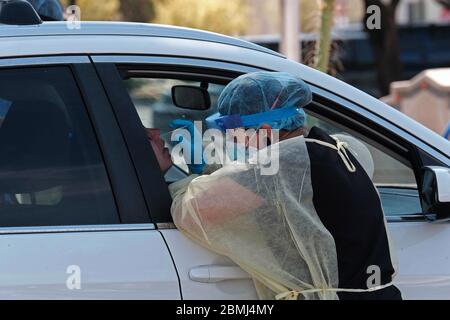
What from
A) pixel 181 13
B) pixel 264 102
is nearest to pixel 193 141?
pixel 264 102

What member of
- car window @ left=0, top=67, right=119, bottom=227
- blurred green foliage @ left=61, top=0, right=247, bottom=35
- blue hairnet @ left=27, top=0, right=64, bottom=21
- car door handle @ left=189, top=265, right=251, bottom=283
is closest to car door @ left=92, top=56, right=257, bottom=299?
car door handle @ left=189, top=265, right=251, bottom=283

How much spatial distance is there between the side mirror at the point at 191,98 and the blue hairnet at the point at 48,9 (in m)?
0.73

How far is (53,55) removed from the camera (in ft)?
8.64

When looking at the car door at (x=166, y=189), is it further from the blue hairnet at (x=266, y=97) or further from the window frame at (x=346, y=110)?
the blue hairnet at (x=266, y=97)

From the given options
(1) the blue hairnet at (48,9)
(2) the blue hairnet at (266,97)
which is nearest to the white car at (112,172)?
(2) the blue hairnet at (266,97)

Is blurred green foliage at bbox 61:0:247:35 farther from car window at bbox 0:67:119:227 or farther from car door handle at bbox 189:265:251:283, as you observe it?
car door handle at bbox 189:265:251:283

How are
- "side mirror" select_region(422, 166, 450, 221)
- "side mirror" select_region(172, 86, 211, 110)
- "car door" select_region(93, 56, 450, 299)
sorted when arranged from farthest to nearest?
"side mirror" select_region(172, 86, 211, 110)
"side mirror" select_region(422, 166, 450, 221)
"car door" select_region(93, 56, 450, 299)

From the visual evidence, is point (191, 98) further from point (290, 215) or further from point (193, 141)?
point (290, 215)

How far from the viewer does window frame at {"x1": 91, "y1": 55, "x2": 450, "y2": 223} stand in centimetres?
273

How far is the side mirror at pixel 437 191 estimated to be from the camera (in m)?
2.71

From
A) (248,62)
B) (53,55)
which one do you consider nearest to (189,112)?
(248,62)

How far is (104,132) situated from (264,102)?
0.49 meters

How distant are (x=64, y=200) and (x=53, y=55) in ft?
1.44

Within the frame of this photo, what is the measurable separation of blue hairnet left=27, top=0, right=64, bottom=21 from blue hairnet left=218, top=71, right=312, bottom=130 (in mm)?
1300
